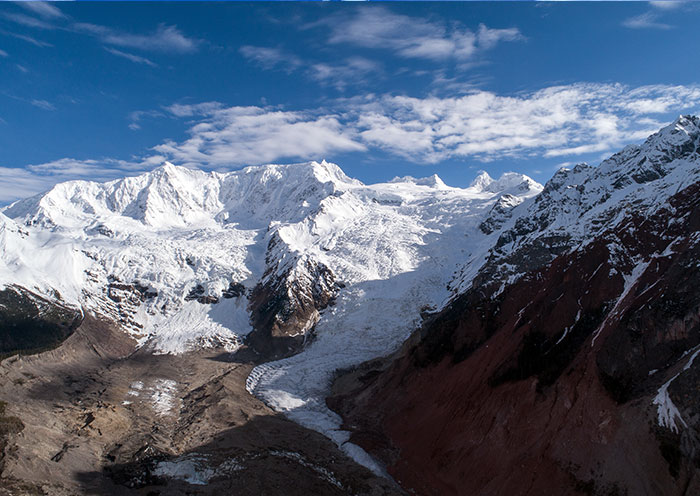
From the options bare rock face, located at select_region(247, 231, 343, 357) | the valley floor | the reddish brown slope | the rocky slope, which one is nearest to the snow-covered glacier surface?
bare rock face, located at select_region(247, 231, 343, 357)

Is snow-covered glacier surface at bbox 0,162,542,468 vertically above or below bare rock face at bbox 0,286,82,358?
above

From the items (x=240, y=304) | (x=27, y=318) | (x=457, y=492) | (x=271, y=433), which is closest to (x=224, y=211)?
(x=240, y=304)

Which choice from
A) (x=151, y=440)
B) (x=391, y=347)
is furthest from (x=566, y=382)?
(x=391, y=347)

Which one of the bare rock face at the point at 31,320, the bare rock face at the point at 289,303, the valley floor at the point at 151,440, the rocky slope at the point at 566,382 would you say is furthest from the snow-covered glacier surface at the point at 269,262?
the rocky slope at the point at 566,382

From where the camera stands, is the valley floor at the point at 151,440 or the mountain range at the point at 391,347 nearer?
the mountain range at the point at 391,347

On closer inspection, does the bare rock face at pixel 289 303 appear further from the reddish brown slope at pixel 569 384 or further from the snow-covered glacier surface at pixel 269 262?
the reddish brown slope at pixel 569 384

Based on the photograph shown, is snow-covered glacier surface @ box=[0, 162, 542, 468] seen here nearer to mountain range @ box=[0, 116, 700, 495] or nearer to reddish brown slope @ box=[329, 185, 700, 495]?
mountain range @ box=[0, 116, 700, 495]
